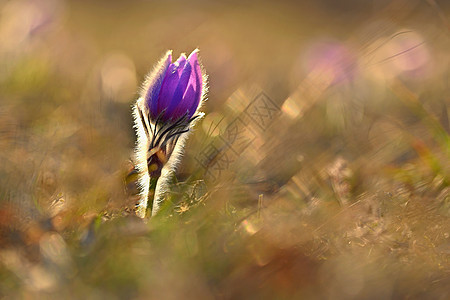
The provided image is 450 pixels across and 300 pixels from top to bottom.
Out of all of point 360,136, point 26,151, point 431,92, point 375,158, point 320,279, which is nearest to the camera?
point 320,279

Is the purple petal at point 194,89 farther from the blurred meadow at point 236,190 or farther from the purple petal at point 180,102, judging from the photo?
the blurred meadow at point 236,190

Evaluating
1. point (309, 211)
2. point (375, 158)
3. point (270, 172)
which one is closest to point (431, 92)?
point (375, 158)

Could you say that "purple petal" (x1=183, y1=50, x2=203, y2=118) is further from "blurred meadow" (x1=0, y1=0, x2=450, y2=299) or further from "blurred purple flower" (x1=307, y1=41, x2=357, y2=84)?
"blurred purple flower" (x1=307, y1=41, x2=357, y2=84)

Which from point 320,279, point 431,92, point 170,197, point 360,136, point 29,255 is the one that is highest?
point 29,255

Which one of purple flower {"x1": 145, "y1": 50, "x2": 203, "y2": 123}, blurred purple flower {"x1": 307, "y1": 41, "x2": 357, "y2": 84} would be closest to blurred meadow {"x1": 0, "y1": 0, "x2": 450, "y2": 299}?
blurred purple flower {"x1": 307, "y1": 41, "x2": 357, "y2": 84}

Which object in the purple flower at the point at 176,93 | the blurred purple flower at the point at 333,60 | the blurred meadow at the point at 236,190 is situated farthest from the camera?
the blurred purple flower at the point at 333,60

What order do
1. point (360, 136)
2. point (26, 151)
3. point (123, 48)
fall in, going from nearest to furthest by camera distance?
point (26, 151) → point (360, 136) → point (123, 48)

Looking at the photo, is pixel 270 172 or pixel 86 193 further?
pixel 270 172

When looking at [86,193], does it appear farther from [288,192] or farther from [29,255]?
[288,192]

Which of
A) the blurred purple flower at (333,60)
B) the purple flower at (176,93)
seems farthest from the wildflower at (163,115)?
the blurred purple flower at (333,60)
